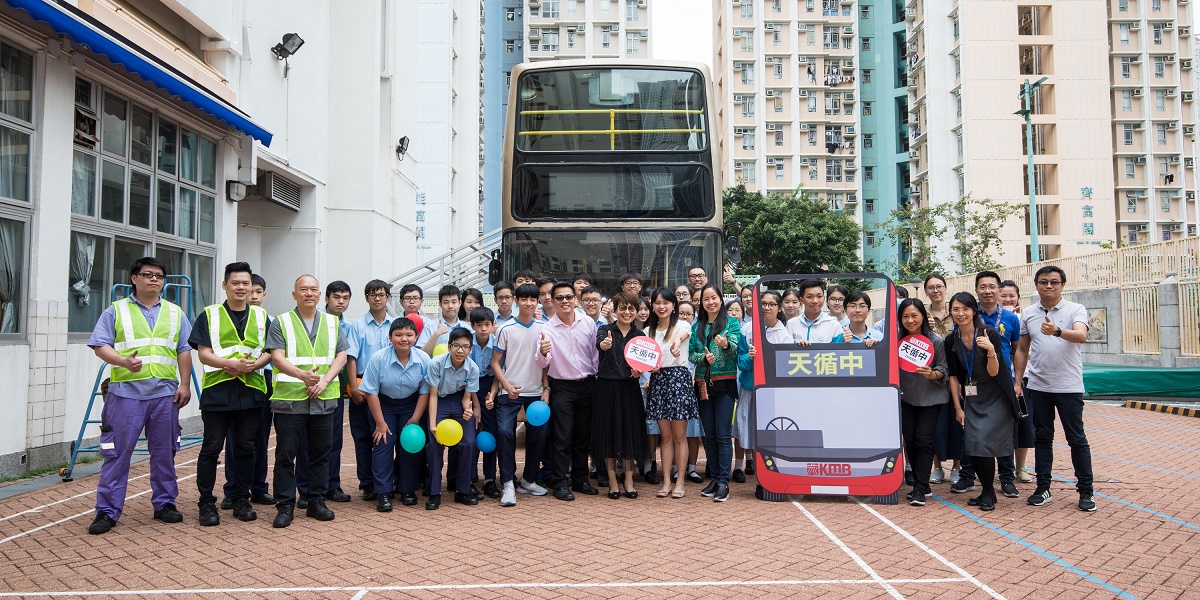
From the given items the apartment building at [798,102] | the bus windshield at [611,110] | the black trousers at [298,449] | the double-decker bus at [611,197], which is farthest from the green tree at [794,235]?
the black trousers at [298,449]

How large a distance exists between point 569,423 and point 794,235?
1509 inches

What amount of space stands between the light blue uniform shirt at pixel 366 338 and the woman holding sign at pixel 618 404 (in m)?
1.73

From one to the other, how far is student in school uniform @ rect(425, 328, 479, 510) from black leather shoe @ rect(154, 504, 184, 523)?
1716 mm

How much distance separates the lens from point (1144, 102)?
48062mm

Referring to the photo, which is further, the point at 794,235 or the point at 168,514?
the point at 794,235

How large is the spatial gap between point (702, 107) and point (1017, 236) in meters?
39.8

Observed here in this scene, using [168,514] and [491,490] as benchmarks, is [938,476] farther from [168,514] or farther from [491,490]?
[168,514]

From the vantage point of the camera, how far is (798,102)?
194 feet

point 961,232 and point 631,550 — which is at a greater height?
point 961,232

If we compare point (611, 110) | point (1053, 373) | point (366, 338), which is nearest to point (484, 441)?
point (366, 338)

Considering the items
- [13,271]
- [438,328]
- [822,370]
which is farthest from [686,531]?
[13,271]

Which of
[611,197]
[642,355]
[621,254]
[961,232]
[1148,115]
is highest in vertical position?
[1148,115]

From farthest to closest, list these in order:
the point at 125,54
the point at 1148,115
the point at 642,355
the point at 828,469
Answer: the point at 1148,115
the point at 125,54
the point at 642,355
the point at 828,469

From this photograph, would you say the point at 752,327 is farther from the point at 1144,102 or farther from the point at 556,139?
the point at 1144,102
